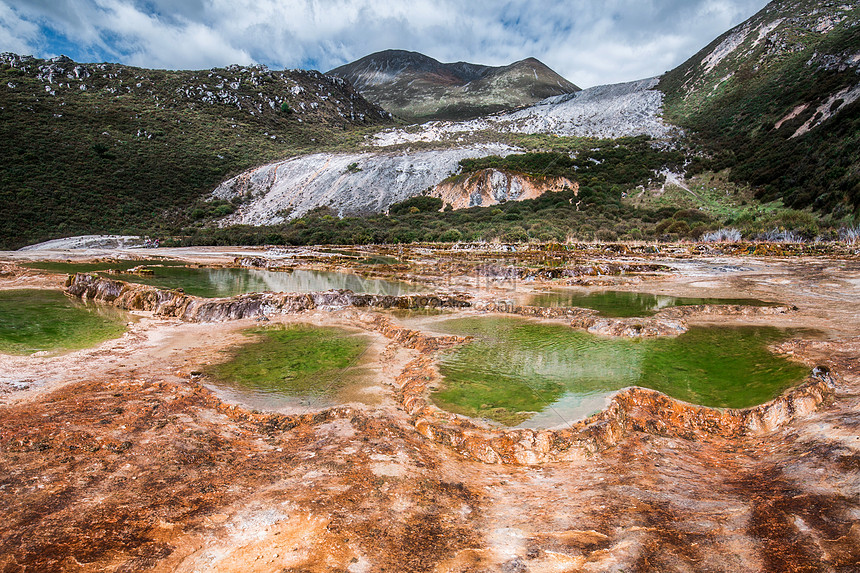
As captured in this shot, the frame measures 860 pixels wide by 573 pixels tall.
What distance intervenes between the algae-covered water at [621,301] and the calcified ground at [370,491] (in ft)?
14.2

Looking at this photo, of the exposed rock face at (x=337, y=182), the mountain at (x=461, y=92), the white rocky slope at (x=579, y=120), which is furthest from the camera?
the mountain at (x=461, y=92)

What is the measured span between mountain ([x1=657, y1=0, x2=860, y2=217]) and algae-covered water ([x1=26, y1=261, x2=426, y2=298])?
3282cm

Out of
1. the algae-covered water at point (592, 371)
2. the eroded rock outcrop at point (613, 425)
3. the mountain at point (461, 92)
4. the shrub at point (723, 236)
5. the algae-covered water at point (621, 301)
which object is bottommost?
the eroded rock outcrop at point (613, 425)

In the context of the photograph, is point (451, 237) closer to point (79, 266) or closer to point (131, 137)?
point (79, 266)

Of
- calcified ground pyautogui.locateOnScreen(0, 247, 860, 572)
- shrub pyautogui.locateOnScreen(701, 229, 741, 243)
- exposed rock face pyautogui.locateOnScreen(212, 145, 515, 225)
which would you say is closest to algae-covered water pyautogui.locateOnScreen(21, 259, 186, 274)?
calcified ground pyautogui.locateOnScreen(0, 247, 860, 572)

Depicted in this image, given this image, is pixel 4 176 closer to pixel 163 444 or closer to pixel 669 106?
pixel 163 444

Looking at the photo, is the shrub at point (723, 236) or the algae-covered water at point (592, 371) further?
the shrub at point (723, 236)

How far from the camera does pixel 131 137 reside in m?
59.6

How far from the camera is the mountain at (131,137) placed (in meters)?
43.9

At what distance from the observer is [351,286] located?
15469 mm

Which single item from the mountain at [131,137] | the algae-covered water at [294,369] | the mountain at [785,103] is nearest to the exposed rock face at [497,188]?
the mountain at [785,103]

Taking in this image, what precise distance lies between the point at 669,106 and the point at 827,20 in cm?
2328

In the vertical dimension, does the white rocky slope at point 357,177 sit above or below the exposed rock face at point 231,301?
above

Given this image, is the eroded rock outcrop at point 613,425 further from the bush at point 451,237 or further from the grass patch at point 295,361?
the bush at point 451,237
